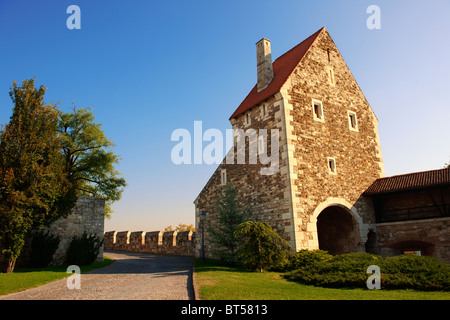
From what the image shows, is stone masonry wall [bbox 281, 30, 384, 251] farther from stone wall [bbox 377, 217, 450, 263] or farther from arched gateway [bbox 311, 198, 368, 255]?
stone wall [bbox 377, 217, 450, 263]

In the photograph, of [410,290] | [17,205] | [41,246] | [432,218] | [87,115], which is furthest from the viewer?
[87,115]

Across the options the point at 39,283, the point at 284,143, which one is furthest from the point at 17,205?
the point at 284,143

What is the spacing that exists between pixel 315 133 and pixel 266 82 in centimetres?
448

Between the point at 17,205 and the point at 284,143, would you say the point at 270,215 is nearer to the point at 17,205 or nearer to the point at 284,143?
the point at 284,143

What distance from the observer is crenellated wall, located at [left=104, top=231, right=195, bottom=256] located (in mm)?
22812

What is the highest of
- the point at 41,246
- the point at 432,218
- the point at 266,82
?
the point at 266,82

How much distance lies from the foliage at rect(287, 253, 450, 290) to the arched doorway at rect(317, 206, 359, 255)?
19.6 feet

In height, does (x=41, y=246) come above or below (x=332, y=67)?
below

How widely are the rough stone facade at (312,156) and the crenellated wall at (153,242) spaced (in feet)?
7.91

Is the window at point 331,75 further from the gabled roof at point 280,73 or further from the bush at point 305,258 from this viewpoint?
the bush at point 305,258

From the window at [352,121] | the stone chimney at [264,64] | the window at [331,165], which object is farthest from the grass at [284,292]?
the stone chimney at [264,64]

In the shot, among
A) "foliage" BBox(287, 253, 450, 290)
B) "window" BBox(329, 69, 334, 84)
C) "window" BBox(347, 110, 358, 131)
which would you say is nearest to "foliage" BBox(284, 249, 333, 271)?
"foliage" BBox(287, 253, 450, 290)

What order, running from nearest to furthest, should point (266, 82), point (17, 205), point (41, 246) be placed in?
point (17, 205) < point (41, 246) < point (266, 82)

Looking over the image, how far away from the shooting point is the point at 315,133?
17.0 metres
